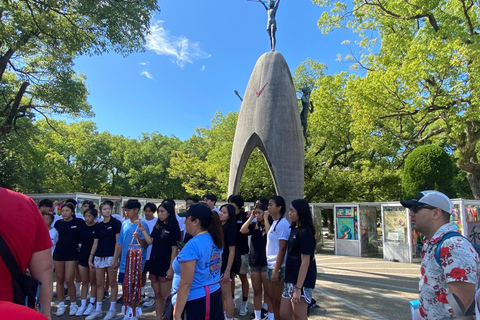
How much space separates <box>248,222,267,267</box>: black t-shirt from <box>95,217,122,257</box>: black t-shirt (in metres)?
2.31

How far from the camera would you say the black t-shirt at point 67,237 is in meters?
5.24

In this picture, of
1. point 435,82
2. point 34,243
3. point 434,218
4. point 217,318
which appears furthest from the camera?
point 435,82

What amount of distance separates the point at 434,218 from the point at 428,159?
13813 mm

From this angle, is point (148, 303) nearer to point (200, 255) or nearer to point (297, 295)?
point (297, 295)

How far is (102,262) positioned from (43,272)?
3532 millimetres

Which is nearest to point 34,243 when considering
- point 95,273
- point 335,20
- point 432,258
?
point 432,258

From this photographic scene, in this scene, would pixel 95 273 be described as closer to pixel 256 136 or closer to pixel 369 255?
pixel 256 136

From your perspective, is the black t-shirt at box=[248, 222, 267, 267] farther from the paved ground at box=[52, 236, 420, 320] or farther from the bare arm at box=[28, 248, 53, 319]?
the bare arm at box=[28, 248, 53, 319]

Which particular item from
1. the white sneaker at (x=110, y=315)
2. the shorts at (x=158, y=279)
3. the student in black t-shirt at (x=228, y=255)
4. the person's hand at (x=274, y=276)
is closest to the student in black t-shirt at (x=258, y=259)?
the student in black t-shirt at (x=228, y=255)

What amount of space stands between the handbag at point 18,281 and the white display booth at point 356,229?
12686 millimetres

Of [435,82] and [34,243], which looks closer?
[34,243]

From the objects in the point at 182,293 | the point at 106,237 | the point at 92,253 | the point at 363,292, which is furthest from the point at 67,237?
the point at 363,292

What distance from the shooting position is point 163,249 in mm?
4215

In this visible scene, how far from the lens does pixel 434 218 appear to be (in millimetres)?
2148
